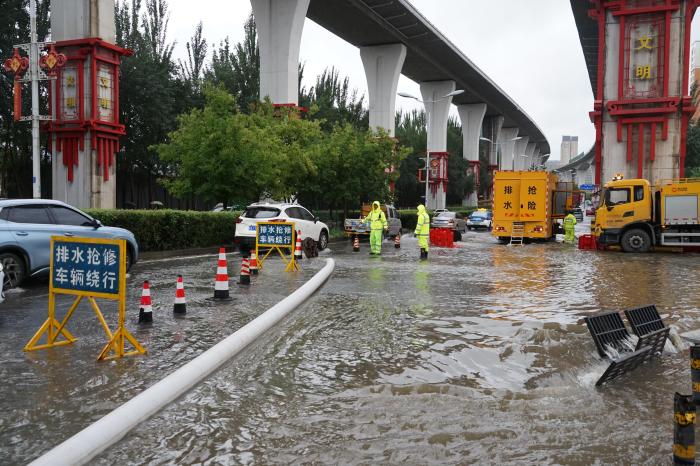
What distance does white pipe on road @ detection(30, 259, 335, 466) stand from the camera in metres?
4.02

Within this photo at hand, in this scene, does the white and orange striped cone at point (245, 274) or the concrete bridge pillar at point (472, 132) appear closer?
the white and orange striped cone at point (245, 274)

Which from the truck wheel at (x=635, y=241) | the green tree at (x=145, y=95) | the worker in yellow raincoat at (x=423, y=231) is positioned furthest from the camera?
the green tree at (x=145, y=95)

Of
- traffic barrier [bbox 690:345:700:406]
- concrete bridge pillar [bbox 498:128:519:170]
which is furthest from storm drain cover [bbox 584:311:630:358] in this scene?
concrete bridge pillar [bbox 498:128:519:170]

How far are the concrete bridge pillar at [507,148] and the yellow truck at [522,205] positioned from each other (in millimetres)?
69709

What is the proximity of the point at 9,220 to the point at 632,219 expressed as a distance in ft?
70.8

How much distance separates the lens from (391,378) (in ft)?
20.0

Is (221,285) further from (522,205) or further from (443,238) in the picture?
(522,205)

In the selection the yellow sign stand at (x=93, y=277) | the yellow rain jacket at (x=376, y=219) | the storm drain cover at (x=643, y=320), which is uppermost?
the yellow rain jacket at (x=376, y=219)

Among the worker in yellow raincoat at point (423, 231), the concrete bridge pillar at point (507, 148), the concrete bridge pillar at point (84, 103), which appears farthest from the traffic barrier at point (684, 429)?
the concrete bridge pillar at point (507, 148)

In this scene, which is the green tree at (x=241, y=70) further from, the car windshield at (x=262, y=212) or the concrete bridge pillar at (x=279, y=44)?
the car windshield at (x=262, y=212)

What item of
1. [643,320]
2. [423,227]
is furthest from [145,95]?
[643,320]

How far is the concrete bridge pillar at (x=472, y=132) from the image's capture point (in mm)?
75062

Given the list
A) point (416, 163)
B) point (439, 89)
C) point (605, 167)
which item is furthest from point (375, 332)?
point (416, 163)

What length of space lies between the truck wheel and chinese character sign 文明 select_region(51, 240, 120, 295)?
889 inches
